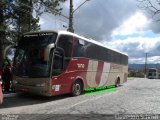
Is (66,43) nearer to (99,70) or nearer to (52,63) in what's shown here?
(52,63)

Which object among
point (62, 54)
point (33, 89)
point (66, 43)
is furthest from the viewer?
point (66, 43)

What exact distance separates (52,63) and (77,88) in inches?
133

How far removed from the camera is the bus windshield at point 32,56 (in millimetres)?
16928

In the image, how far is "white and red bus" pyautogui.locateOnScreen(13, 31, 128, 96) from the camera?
16891 millimetres

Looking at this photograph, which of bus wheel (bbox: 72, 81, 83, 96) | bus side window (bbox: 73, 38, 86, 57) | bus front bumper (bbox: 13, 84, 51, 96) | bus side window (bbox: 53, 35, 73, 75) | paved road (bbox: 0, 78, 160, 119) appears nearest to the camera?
paved road (bbox: 0, 78, 160, 119)

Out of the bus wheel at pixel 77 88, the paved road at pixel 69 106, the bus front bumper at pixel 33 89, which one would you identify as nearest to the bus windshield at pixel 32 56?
the bus front bumper at pixel 33 89

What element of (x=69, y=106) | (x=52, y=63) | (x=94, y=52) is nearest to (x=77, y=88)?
(x=94, y=52)

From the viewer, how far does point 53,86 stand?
674 inches

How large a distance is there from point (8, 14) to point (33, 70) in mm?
14001

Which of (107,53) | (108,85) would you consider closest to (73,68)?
(107,53)

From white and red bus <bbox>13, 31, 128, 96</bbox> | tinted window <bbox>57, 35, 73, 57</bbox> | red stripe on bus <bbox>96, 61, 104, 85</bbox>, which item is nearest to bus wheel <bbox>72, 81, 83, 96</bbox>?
white and red bus <bbox>13, 31, 128, 96</bbox>

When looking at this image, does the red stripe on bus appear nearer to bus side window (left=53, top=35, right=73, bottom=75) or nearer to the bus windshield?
bus side window (left=53, top=35, right=73, bottom=75)

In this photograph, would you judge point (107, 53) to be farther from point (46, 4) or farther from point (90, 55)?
point (46, 4)

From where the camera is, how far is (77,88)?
19891 millimetres
